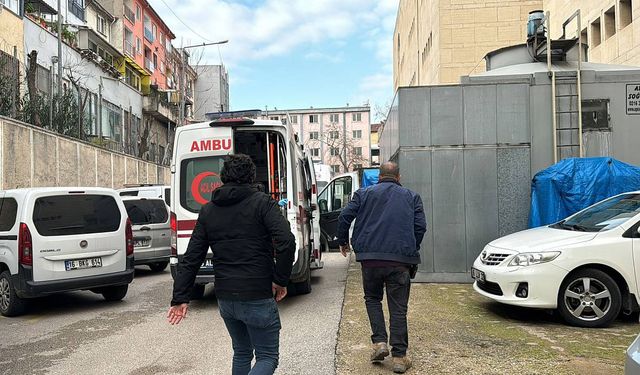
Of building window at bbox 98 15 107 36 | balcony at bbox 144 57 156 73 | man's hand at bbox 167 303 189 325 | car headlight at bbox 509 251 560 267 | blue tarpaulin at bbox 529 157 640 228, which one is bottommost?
car headlight at bbox 509 251 560 267

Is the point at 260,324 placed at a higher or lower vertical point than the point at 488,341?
higher

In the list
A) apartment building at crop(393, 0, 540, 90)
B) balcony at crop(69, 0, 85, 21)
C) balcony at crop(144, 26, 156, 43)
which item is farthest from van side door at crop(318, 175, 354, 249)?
balcony at crop(144, 26, 156, 43)

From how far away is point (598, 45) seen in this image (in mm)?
23297

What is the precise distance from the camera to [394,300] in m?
4.69

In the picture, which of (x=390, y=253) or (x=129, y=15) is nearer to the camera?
(x=390, y=253)

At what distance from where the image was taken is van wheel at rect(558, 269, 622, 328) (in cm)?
602

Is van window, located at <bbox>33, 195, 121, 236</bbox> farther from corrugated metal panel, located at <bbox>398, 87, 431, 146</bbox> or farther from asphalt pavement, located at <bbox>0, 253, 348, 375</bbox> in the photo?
corrugated metal panel, located at <bbox>398, 87, 431, 146</bbox>

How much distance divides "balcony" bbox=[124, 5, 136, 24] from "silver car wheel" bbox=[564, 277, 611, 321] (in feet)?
136

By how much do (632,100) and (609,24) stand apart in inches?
617

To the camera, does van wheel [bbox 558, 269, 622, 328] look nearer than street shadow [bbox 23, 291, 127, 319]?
Yes

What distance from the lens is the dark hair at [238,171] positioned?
11.3ft

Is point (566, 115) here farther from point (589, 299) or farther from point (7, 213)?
point (7, 213)

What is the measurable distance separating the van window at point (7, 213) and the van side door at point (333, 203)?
792 centimetres

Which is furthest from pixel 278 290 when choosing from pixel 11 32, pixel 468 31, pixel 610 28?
pixel 468 31
